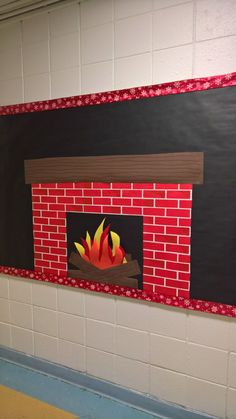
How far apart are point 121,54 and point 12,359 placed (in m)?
2.32

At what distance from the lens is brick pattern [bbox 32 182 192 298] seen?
1.54 metres

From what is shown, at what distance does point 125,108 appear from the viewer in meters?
1.60

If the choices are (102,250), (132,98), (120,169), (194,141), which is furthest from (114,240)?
(132,98)

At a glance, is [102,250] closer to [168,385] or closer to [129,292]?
[129,292]

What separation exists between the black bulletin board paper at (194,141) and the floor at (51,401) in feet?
2.95

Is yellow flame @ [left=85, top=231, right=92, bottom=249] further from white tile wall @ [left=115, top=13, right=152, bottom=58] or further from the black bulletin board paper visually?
white tile wall @ [left=115, top=13, right=152, bottom=58]

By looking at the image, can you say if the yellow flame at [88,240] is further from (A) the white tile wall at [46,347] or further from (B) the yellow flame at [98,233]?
(A) the white tile wall at [46,347]

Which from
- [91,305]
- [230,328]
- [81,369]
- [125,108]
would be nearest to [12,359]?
[81,369]

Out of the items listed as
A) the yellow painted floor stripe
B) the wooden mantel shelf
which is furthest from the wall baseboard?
the wooden mantel shelf

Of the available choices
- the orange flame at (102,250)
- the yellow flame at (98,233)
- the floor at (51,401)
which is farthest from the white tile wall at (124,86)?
the yellow flame at (98,233)

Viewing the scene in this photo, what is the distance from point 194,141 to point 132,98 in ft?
1.44

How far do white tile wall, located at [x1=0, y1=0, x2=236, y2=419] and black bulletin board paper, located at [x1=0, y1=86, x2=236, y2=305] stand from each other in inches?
5.7

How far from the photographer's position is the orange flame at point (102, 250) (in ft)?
5.58

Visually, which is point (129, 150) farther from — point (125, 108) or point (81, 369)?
point (81, 369)
